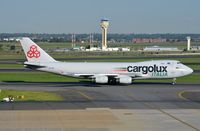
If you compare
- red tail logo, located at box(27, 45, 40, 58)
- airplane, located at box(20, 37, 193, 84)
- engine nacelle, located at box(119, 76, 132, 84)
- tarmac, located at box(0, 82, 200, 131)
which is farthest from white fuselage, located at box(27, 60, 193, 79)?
tarmac, located at box(0, 82, 200, 131)

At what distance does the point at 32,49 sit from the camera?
65.1 metres

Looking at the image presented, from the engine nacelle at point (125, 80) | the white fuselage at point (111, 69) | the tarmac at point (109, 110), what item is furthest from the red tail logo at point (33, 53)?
the engine nacelle at point (125, 80)

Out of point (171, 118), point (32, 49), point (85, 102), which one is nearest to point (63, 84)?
point (32, 49)

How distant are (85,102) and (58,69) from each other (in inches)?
794

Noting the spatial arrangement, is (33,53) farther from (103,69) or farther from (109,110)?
(109,110)

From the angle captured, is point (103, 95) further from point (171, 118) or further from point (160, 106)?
point (171, 118)

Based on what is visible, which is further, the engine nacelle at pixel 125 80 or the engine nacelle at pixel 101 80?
the engine nacelle at pixel 101 80

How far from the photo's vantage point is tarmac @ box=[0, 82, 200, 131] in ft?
107

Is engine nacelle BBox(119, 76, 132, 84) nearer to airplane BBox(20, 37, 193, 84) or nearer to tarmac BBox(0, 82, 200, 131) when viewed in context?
airplane BBox(20, 37, 193, 84)

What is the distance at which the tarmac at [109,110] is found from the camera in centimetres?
3262

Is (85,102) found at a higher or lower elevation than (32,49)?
lower

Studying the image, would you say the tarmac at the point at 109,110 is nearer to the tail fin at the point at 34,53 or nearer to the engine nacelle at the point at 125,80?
the engine nacelle at the point at 125,80

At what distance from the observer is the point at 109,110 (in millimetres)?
40031

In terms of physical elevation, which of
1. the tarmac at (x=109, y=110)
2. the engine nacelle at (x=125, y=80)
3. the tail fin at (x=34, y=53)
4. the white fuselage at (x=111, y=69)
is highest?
the tail fin at (x=34, y=53)
